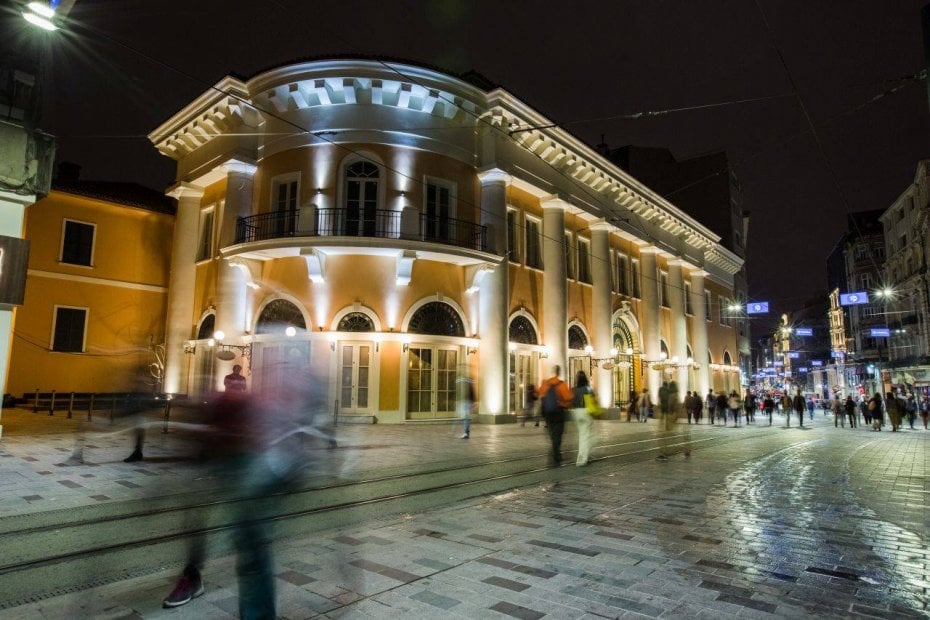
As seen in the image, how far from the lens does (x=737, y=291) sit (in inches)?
1950

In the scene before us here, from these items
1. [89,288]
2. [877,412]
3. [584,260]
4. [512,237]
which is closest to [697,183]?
[584,260]

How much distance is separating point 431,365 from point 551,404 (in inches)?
379

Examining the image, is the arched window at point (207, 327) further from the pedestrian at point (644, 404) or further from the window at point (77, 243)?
the pedestrian at point (644, 404)

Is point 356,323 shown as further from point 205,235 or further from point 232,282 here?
point 205,235

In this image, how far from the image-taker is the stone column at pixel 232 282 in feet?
64.2

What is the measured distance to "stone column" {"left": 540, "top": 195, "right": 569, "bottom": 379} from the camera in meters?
22.8

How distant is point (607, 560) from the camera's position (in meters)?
4.80

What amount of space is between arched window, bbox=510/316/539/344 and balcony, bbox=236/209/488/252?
11.9 feet

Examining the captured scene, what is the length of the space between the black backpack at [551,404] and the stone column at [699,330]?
2859 centimetres

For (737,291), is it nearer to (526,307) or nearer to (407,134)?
(526,307)

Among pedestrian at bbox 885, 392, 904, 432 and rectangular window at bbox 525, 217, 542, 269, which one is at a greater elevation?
rectangular window at bbox 525, 217, 542, 269

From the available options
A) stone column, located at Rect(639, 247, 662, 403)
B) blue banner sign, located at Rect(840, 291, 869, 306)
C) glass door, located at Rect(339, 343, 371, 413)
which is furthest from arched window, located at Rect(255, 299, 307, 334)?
blue banner sign, located at Rect(840, 291, 869, 306)

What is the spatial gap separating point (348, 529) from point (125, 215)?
2298cm

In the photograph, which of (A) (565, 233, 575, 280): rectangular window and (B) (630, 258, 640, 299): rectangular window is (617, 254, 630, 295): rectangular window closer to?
(B) (630, 258, 640, 299): rectangular window
